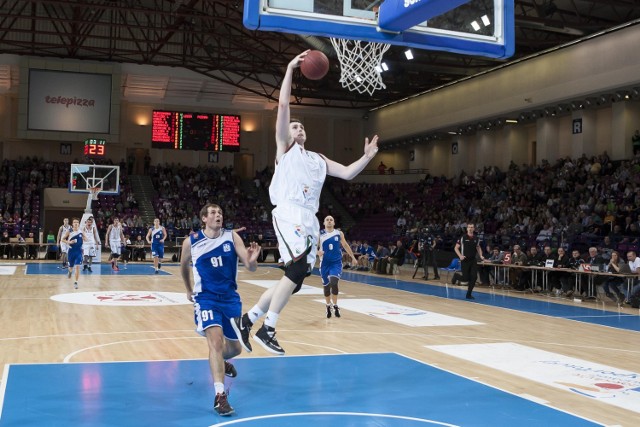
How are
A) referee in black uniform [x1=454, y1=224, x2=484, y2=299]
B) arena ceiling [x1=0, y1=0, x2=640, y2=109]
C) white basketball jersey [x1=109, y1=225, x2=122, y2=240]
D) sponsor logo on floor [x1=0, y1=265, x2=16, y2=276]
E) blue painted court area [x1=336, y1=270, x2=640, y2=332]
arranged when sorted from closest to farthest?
blue painted court area [x1=336, y1=270, x2=640, y2=332] < referee in black uniform [x1=454, y1=224, x2=484, y2=299] < sponsor logo on floor [x1=0, y1=265, x2=16, y2=276] < white basketball jersey [x1=109, y1=225, x2=122, y2=240] < arena ceiling [x1=0, y1=0, x2=640, y2=109]

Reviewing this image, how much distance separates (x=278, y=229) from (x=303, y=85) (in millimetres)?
33170

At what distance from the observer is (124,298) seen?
14.6 meters

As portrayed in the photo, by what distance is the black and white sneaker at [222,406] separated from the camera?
17.9 feet

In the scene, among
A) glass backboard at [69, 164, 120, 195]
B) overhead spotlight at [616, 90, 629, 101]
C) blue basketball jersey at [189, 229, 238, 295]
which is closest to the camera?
blue basketball jersey at [189, 229, 238, 295]

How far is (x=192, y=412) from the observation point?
561cm

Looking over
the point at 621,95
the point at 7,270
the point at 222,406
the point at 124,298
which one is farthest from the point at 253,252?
the point at 621,95

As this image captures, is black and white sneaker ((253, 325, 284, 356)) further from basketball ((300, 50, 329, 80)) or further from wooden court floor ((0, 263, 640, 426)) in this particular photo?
wooden court floor ((0, 263, 640, 426))

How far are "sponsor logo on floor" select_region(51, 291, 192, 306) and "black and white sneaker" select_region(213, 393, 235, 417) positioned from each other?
332 inches

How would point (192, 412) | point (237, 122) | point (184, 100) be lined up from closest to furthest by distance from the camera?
point (192, 412)
point (237, 122)
point (184, 100)

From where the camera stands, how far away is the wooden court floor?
7.62 metres

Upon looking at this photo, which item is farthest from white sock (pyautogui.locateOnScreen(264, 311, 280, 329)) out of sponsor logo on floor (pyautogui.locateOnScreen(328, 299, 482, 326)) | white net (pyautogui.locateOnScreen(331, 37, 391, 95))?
sponsor logo on floor (pyautogui.locateOnScreen(328, 299, 482, 326))

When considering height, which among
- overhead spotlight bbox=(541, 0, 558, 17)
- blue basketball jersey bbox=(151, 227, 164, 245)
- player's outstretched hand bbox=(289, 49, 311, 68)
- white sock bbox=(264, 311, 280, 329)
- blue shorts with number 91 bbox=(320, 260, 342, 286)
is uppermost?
overhead spotlight bbox=(541, 0, 558, 17)

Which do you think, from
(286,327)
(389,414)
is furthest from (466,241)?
(389,414)

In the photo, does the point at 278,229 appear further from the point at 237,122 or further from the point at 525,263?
the point at 237,122
